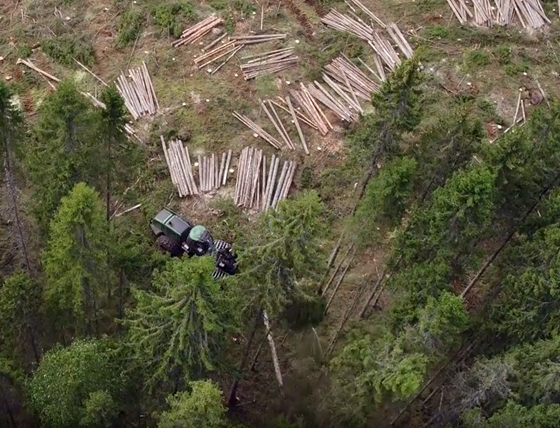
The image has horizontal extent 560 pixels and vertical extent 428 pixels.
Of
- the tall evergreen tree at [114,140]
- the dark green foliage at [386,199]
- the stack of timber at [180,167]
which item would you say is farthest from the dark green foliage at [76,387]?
the stack of timber at [180,167]

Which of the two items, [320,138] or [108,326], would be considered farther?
[320,138]

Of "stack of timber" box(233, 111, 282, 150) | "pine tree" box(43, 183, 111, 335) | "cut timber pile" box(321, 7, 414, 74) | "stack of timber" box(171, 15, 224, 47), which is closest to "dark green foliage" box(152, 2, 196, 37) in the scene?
"stack of timber" box(171, 15, 224, 47)

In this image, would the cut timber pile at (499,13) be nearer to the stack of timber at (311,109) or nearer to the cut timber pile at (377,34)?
the cut timber pile at (377,34)

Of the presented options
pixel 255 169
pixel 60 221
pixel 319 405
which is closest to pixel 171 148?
pixel 255 169


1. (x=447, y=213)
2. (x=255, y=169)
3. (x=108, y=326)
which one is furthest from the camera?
(x=255, y=169)

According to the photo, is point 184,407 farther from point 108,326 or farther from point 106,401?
point 108,326
